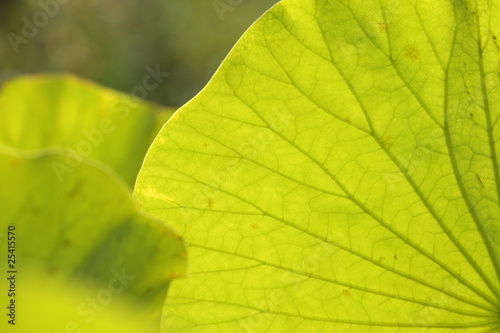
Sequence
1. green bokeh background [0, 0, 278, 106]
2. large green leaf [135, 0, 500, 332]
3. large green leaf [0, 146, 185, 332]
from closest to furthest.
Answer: large green leaf [0, 146, 185, 332], large green leaf [135, 0, 500, 332], green bokeh background [0, 0, 278, 106]

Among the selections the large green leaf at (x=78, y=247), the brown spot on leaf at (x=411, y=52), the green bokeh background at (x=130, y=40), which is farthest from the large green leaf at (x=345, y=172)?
the green bokeh background at (x=130, y=40)

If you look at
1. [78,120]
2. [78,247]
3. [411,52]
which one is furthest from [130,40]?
[78,247]

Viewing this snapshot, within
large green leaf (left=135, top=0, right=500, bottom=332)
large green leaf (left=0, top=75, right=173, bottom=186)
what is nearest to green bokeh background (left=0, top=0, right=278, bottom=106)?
large green leaf (left=0, top=75, right=173, bottom=186)

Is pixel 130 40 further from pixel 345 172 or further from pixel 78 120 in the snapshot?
pixel 345 172

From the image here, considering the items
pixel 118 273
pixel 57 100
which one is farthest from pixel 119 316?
pixel 57 100

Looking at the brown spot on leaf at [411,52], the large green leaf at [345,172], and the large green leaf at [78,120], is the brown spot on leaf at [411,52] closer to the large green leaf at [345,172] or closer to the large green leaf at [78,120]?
the large green leaf at [345,172]

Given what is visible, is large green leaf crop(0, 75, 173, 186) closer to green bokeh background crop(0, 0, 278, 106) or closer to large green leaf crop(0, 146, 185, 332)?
large green leaf crop(0, 146, 185, 332)

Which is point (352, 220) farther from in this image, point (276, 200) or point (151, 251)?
point (151, 251)
